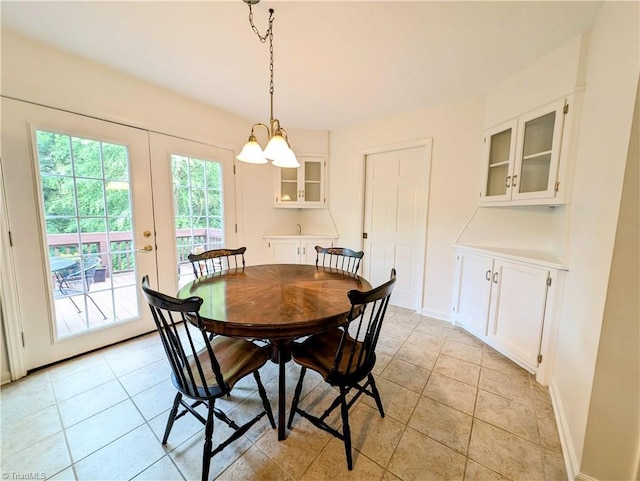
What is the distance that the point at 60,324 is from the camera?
6.66 feet

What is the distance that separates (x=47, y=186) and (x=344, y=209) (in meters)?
3.03

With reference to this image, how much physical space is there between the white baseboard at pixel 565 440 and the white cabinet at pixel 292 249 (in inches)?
106

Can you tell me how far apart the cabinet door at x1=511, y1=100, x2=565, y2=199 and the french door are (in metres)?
3.21

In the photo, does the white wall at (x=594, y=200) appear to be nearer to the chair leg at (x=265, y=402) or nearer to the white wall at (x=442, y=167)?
the white wall at (x=442, y=167)

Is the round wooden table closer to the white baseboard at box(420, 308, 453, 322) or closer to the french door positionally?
the french door

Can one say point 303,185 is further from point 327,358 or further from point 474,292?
point 327,358

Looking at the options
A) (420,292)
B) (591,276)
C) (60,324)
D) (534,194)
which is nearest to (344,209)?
(420,292)

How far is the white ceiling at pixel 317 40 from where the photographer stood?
1499 millimetres

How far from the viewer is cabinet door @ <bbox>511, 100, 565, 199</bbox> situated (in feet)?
5.98

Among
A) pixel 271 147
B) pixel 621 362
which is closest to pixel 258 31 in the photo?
pixel 271 147

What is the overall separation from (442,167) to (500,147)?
569 millimetres

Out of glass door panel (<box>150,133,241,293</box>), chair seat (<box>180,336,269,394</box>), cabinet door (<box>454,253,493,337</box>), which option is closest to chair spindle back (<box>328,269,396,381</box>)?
chair seat (<box>180,336,269,394</box>)

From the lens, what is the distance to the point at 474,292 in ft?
8.05

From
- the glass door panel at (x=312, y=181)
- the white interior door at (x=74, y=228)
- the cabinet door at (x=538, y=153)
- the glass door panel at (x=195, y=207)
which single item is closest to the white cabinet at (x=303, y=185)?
the glass door panel at (x=312, y=181)
